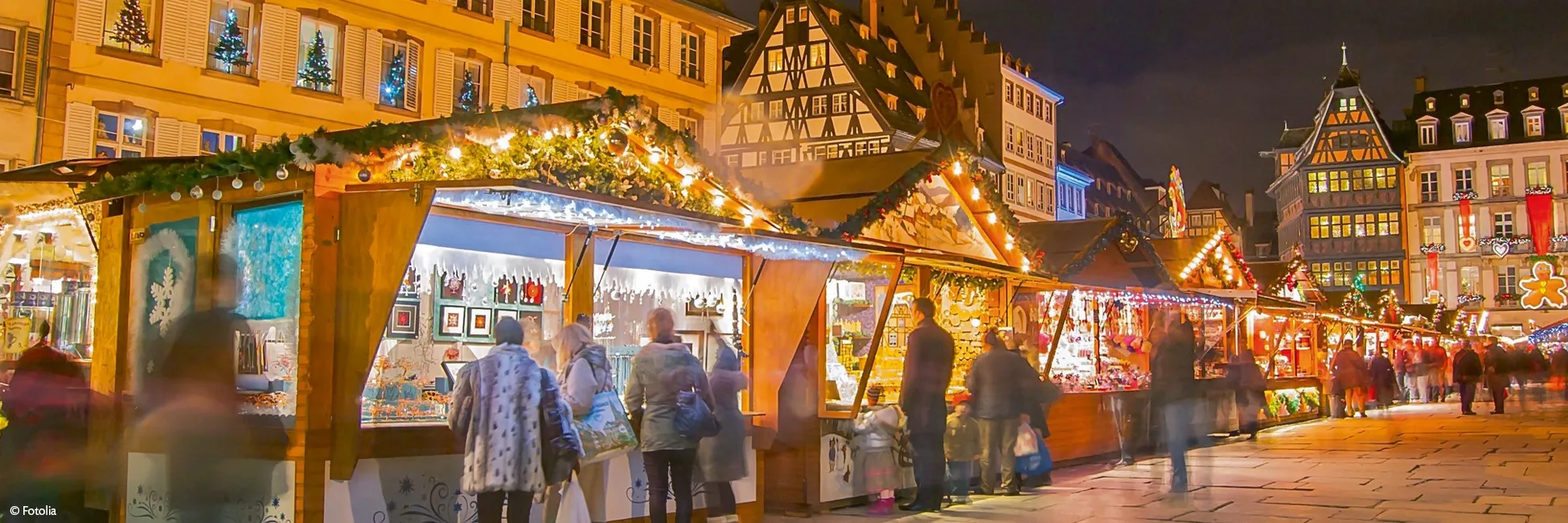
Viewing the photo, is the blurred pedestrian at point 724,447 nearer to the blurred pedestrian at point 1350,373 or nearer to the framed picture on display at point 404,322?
the framed picture on display at point 404,322

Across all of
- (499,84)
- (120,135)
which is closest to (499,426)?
(120,135)

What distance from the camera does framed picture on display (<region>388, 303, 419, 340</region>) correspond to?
29.0 ft

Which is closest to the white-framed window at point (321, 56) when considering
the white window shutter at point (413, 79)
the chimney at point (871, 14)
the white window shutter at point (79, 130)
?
the white window shutter at point (413, 79)

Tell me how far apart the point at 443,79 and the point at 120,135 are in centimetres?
632

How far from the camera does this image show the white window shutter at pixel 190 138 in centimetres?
2056

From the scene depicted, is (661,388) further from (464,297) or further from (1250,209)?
(1250,209)

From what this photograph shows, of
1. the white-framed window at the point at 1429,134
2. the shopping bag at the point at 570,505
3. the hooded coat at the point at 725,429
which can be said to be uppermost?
the white-framed window at the point at 1429,134

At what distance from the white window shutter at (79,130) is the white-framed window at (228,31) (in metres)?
2.20

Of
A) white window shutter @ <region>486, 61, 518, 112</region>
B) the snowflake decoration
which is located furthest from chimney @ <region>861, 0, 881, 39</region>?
the snowflake decoration

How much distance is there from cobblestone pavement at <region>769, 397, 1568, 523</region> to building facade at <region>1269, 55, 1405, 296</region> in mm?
49679

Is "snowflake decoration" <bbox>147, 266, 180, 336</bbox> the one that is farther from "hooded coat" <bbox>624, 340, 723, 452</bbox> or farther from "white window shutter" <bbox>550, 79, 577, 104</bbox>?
"white window shutter" <bbox>550, 79, 577, 104</bbox>

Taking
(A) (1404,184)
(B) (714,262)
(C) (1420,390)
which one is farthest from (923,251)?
(A) (1404,184)

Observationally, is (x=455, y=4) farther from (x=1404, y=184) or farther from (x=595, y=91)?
(x=1404, y=184)

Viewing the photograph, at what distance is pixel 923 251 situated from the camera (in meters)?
10.4
